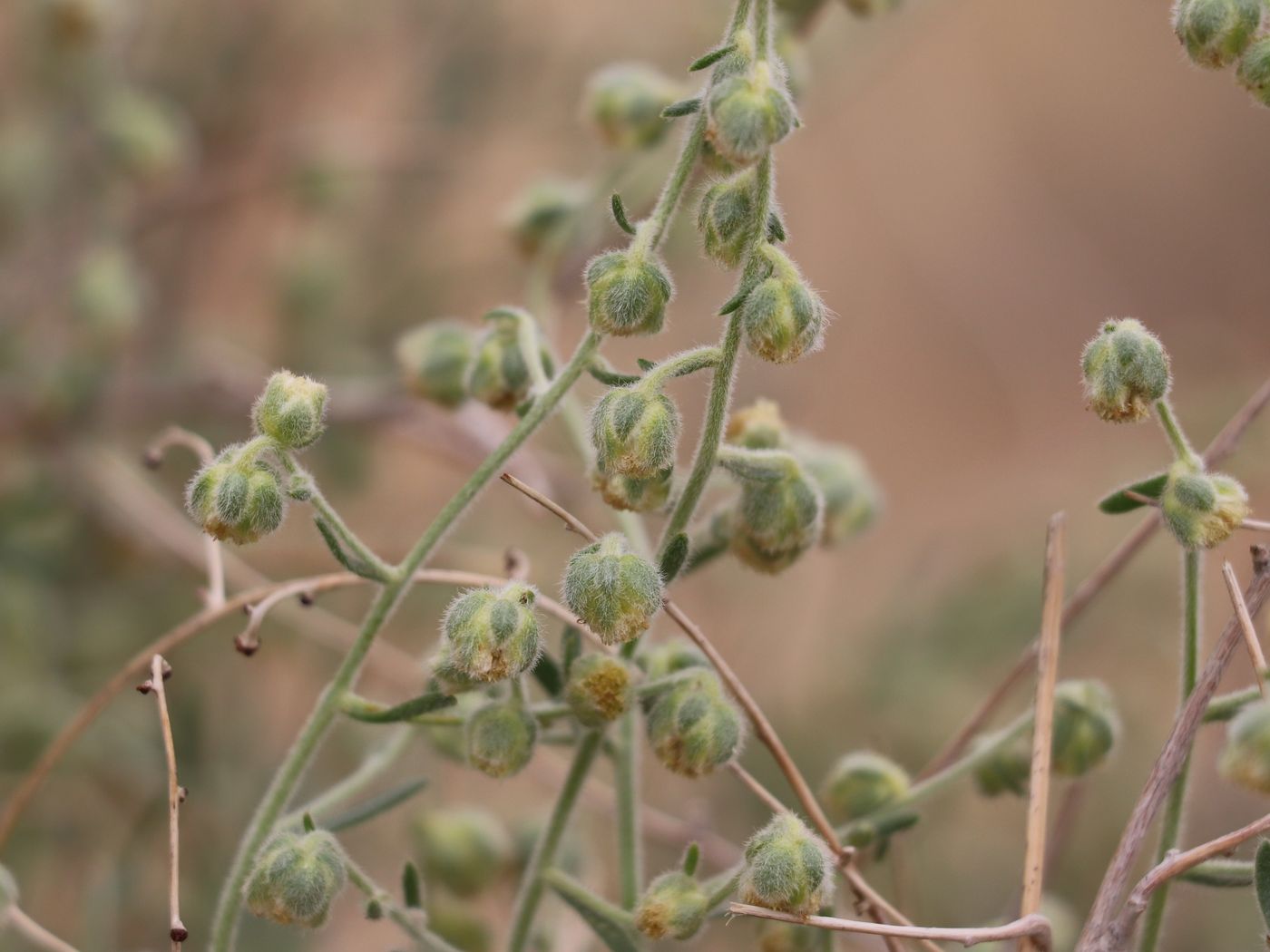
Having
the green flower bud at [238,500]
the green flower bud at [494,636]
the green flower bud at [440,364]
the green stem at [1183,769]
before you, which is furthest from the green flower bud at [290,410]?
the green stem at [1183,769]

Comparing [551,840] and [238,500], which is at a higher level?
[238,500]

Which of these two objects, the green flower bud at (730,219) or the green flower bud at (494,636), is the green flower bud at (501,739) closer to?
the green flower bud at (494,636)

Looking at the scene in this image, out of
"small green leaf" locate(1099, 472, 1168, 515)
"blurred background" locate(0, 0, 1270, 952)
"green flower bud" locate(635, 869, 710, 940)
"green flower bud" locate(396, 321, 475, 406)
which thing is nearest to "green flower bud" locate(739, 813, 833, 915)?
"green flower bud" locate(635, 869, 710, 940)

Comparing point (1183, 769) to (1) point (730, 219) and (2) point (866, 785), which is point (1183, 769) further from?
(1) point (730, 219)

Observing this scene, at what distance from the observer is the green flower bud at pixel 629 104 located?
3.98ft

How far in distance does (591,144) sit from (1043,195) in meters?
1.44

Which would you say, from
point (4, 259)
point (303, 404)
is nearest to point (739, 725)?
point (303, 404)

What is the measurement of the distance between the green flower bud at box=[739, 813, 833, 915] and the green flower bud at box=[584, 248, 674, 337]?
270mm

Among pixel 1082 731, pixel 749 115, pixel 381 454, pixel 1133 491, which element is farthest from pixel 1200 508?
pixel 381 454

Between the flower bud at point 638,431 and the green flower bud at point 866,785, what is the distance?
316mm

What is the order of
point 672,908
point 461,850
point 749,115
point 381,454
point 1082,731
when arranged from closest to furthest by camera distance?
point 749,115
point 672,908
point 1082,731
point 461,850
point 381,454

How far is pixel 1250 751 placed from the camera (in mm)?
832

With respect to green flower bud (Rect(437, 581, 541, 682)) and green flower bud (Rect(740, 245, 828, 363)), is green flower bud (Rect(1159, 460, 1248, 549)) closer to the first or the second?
green flower bud (Rect(740, 245, 828, 363))

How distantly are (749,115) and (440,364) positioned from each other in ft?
1.73
